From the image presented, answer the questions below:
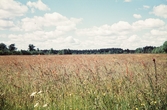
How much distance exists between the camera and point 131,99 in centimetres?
339

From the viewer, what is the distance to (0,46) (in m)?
72.8

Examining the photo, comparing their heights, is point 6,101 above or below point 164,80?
below

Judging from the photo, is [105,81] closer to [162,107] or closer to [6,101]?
[162,107]

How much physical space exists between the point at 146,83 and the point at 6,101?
355cm

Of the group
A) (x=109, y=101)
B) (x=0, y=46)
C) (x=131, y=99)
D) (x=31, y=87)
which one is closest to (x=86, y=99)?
(x=109, y=101)

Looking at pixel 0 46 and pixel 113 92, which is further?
pixel 0 46

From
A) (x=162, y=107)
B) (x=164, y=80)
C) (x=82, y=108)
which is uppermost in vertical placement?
(x=164, y=80)

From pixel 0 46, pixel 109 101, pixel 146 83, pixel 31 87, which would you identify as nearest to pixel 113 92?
pixel 109 101

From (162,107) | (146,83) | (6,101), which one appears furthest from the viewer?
(146,83)

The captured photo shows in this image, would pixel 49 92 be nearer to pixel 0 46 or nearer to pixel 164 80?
pixel 164 80

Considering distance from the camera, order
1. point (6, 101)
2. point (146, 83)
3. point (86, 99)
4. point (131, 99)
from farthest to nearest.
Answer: point (146, 83), point (6, 101), point (86, 99), point (131, 99)

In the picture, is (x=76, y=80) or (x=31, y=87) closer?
(x=31, y=87)

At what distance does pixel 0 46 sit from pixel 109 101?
260 feet

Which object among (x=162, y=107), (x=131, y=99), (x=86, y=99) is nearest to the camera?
(x=162, y=107)
